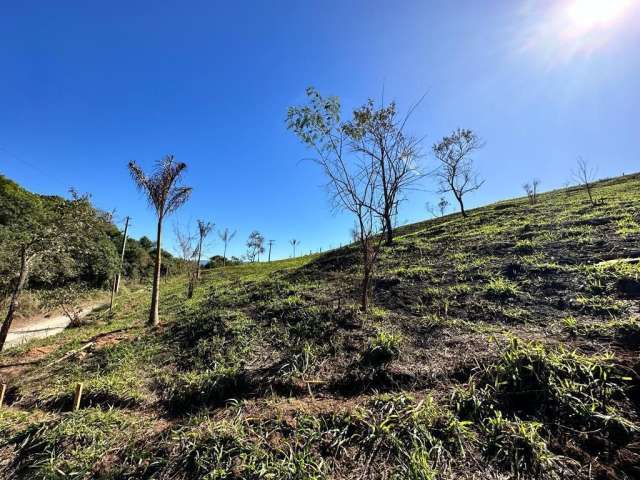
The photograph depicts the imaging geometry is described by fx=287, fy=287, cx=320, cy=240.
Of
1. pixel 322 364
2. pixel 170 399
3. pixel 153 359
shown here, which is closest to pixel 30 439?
pixel 170 399

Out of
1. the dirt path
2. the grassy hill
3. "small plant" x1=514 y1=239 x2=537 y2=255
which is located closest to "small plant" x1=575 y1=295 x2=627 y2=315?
the grassy hill

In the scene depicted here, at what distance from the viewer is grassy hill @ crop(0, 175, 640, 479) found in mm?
2430

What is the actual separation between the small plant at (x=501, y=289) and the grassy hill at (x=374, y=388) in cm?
5

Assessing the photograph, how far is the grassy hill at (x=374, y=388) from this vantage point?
243 cm

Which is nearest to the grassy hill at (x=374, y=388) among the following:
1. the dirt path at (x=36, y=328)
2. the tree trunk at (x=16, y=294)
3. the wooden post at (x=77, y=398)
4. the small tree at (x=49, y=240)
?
the wooden post at (x=77, y=398)

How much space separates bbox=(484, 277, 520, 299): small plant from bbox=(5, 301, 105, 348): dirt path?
13.9 meters

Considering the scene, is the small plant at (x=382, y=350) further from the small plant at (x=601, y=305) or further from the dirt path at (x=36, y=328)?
the dirt path at (x=36, y=328)

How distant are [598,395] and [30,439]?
19.4 feet

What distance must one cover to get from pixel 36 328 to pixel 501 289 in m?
16.7

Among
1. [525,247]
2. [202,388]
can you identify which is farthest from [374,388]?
[525,247]

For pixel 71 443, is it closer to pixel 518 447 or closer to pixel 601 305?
pixel 518 447

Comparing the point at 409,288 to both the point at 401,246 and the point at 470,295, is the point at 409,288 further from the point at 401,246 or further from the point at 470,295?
the point at 401,246

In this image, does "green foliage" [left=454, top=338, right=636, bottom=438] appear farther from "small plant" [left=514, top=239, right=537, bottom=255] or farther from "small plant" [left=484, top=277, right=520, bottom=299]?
"small plant" [left=514, top=239, right=537, bottom=255]

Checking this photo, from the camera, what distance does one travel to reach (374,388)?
351cm
